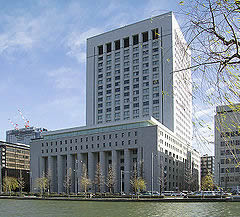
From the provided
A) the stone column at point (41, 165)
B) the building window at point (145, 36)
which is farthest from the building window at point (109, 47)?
the stone column at point (41, 165)

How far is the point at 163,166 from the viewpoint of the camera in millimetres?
100312

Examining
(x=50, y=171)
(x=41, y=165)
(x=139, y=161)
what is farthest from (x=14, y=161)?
(x=139, y=161)

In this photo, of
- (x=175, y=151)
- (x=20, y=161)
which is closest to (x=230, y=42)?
(x=175, y=151)

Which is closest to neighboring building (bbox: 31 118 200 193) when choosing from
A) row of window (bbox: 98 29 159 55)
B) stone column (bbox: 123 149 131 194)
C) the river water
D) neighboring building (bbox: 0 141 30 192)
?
stone column (bbox: 123 149 131 194)

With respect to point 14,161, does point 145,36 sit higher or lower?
higher

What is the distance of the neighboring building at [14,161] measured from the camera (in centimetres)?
15525

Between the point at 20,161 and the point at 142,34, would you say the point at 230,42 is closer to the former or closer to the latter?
the point at 142,34

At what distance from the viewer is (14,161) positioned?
162 meters

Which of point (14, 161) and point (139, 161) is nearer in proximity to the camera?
point (139, 161)

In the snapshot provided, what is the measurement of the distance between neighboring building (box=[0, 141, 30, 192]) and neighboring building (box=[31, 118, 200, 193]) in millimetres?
35773

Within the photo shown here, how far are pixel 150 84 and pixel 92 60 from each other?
2945 cm

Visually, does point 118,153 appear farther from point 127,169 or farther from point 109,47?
point 109,47

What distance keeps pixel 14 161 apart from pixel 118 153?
74744 mm

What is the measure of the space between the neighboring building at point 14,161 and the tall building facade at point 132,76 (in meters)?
50.4
